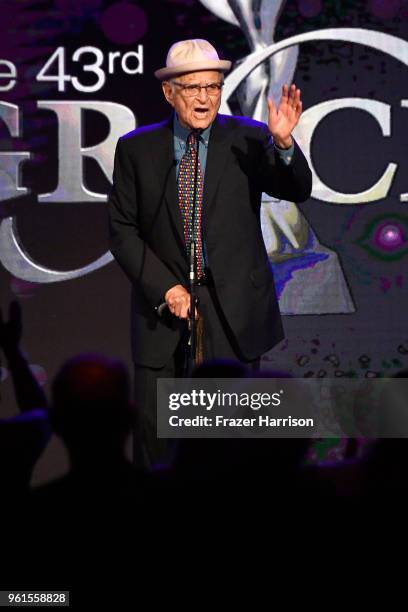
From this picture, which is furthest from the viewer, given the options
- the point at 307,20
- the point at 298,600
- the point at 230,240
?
the point at 307,20

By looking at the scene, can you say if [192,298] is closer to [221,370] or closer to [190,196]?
[190,196]

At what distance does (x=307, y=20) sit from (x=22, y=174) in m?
1.48

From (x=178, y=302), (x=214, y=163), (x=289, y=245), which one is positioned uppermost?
(x=214, y=163)

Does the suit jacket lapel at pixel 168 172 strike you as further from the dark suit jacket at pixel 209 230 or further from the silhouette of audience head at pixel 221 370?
the silhouette of audience head at pixel 221 370

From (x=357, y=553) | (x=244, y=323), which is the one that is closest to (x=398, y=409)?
(x=357, y=553)

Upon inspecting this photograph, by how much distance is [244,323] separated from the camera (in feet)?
11.7

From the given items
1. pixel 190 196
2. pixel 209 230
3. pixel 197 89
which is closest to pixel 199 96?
pixel 197 89

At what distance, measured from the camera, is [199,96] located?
3.44 metres

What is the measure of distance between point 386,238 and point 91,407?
3.07m

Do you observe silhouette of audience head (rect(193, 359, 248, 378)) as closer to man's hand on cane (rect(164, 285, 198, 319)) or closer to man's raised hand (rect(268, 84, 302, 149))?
man's hand on cane (rect(164, 285, 198, 319))

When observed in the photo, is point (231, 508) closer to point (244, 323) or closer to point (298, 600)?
point (298, 600)

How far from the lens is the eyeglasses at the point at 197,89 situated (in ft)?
11.3

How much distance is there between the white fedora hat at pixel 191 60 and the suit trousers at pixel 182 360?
71 centimetres

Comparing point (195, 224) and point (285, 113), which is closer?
point (285, 113)
